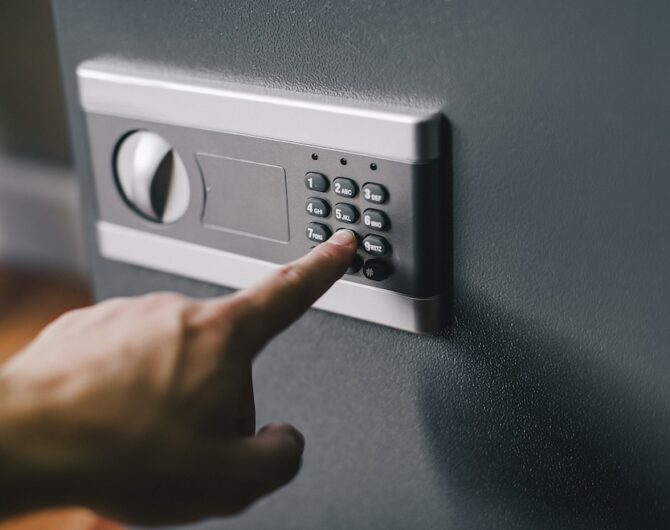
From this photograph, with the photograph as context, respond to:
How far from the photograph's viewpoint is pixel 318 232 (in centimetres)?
39

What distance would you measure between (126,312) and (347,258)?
0.10 m

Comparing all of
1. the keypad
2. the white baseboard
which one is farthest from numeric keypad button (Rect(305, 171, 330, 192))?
the white baseboard

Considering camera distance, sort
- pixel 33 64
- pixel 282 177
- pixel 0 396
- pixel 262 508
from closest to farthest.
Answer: pixel 0 396, pixel 282 177, pixel 262 508, pixel 33 64

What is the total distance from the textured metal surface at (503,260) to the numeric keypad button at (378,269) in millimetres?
31

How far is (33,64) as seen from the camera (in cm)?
156

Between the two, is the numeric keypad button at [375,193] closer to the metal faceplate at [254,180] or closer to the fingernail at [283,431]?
the metal faceplate at [254,180]

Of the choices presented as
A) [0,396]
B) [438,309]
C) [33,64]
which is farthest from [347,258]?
[33,64]

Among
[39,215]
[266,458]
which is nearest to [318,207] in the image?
[266,458]

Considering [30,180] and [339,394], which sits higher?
[339,394]

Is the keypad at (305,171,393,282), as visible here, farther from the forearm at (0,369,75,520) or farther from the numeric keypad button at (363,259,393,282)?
the forearm at (0,369,75,520)

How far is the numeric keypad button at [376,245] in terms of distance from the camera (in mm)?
377

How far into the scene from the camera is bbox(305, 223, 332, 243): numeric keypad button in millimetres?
391

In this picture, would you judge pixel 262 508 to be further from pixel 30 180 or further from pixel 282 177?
pixel 30 180

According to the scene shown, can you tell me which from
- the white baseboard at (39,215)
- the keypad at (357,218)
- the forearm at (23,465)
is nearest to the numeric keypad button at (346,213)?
the keypad at (357,218)
